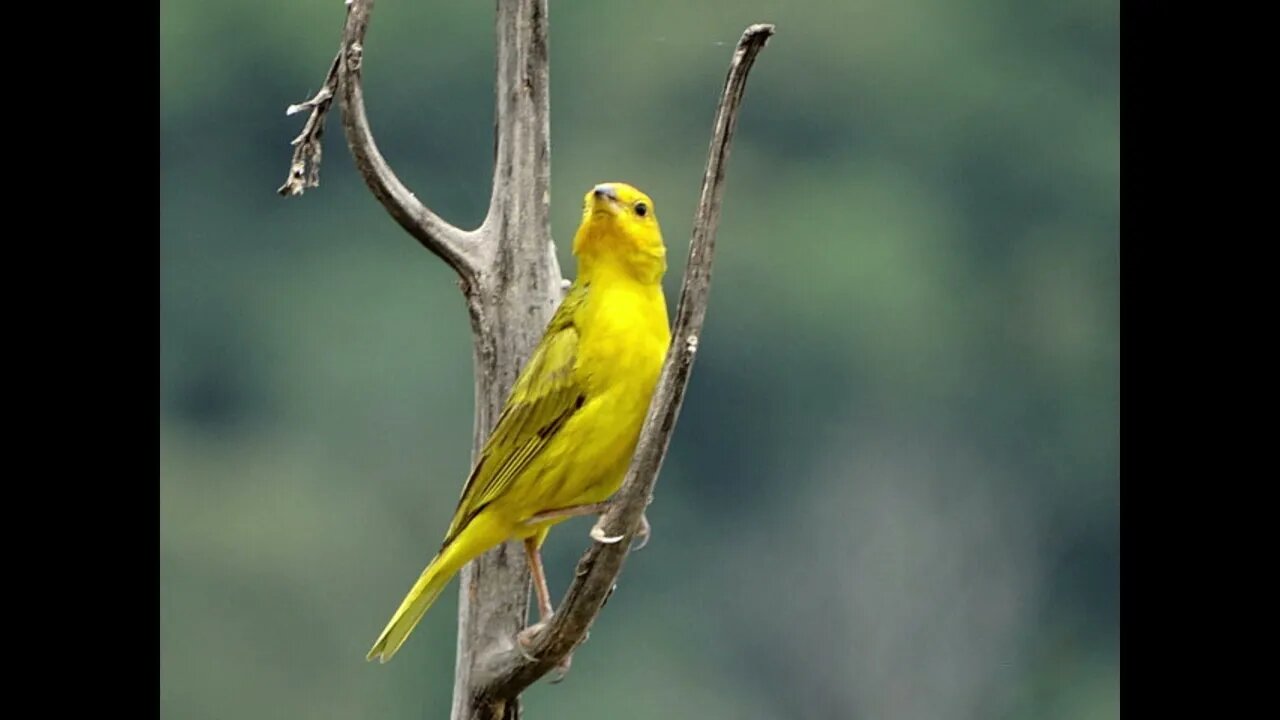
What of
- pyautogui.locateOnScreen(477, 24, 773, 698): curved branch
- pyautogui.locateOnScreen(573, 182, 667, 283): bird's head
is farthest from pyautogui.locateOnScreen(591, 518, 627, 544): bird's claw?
pyautogui.locateOnScreen(573, 182, 667, 283): bird's head

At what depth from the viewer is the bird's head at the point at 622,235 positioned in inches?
104

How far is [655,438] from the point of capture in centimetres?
243

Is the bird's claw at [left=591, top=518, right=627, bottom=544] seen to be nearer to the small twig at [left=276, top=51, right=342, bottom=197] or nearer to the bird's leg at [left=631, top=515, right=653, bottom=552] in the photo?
the bird's leg at [left=631, top=515, right=653, bottom=552]

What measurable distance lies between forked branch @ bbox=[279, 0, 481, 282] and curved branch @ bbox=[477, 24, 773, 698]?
0.62 meters

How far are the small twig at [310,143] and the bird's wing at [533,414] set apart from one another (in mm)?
467

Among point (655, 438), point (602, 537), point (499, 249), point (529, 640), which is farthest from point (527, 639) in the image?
point (499, 249)

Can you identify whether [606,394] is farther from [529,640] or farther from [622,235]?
[529,640]

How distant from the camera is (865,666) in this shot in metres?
6.07

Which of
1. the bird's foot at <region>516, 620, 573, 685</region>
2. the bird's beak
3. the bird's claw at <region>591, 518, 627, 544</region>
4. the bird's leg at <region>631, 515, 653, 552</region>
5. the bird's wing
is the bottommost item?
the bird's foot at <region>516, 620, 573, 685</region>

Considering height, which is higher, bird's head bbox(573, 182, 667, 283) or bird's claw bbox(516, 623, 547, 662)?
bird's head bbox(573, 182, 667, 283)

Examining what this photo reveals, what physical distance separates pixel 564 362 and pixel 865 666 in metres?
3.69

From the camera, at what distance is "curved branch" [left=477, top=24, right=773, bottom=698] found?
7.54ft

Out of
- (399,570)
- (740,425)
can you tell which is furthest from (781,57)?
(399,570)
